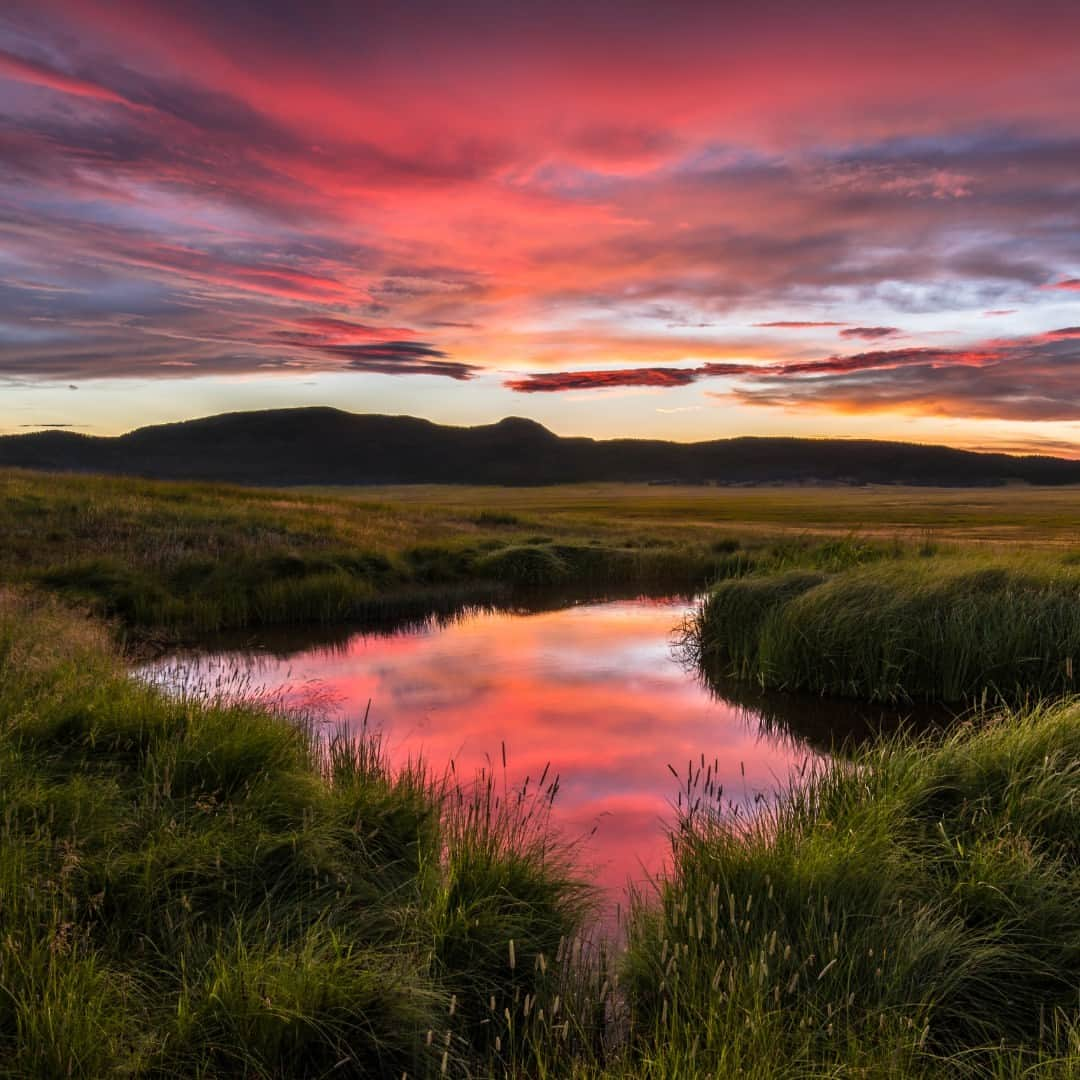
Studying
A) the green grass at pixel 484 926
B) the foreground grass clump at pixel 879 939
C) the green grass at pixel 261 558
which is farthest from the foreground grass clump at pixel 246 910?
the green grass at pixel 261 558

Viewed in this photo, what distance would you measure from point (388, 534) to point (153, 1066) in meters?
29.8

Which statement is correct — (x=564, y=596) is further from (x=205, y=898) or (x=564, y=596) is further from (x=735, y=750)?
(x=205, y=898)

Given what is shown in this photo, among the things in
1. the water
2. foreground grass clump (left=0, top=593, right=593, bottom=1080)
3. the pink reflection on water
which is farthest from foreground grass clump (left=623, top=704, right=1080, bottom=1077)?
the pink reflection on water

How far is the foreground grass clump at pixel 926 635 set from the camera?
13383 millimetres

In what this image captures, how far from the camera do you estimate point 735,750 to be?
39.8 ft

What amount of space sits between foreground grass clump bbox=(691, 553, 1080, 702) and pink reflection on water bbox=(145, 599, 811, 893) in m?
1.75

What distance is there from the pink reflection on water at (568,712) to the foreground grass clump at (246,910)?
4.55 feet

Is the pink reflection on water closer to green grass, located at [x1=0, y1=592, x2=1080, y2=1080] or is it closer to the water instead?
the water

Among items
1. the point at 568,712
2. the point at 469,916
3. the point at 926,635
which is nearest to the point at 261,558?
the point at 568,712

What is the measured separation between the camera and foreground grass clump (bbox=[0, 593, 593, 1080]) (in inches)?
167

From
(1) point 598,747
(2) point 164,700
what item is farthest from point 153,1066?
(1) point 598,747

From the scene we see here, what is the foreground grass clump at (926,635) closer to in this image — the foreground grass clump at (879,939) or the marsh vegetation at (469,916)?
the marsh vegetation at (469,916)

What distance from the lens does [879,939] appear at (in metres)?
5.04

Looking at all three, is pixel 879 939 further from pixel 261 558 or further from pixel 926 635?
pixel 261 558
